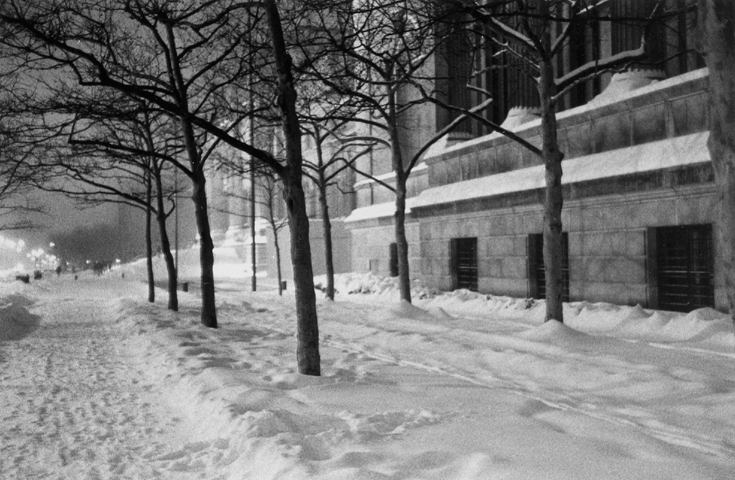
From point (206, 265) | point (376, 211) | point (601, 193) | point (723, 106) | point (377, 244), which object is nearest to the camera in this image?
point (723, 106)

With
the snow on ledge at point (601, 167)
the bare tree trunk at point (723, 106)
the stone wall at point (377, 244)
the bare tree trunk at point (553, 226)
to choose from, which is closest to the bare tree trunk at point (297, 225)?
the bare tree trunk at point (553, 226)

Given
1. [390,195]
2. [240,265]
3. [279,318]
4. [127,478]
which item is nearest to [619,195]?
→ [279,318]

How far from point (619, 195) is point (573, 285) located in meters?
2.88

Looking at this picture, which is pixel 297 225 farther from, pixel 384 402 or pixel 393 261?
pixel 393 261

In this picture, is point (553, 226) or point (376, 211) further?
point (376, 211)

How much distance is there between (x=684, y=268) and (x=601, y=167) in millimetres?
3123

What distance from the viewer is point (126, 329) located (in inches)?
676

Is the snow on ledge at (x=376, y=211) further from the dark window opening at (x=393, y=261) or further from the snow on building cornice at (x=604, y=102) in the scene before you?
the snow on building cornice at (x=604, y=102)

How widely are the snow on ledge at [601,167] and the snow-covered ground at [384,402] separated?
3.13 m

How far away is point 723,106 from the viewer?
4.14 metres

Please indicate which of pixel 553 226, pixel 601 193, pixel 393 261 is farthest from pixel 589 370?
pixel 393 261

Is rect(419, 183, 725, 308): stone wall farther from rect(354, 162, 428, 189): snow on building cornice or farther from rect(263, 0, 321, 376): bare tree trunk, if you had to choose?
rect(263, 0, 321, 376): bare tree trunk

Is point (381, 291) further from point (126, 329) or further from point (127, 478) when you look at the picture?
point (127, 478)

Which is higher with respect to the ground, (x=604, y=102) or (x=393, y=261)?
(x=604, y=102)
